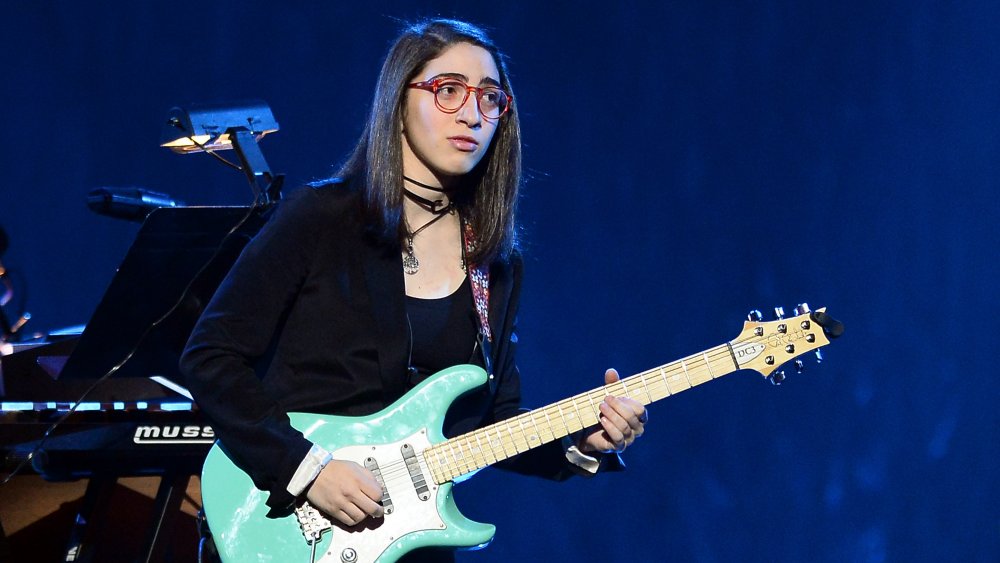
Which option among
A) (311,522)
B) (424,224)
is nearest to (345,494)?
(311,522)

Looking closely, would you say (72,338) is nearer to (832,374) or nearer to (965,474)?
(832,374)

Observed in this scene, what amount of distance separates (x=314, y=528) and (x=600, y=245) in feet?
7.03

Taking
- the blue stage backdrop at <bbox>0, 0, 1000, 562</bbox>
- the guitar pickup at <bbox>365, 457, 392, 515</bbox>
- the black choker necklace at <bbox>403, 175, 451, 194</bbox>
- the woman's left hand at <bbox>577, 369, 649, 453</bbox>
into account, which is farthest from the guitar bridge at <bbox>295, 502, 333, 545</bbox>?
the blue stage backdrop at <bbox>0, 0, 1000, 562</bbox>

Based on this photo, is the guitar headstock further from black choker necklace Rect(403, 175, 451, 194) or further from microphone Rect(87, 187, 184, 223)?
microphone Rect(87, 187, 184, 223)

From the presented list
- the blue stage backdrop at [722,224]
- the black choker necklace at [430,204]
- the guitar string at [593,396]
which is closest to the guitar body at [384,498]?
the guitar string at [593,396]

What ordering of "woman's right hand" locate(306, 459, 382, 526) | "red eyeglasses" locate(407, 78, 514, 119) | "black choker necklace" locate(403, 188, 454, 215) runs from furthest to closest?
"black choker necklace" locate(403, 188, 454, 215) → "red eyeglasses" locate(407, 78, 514, 119) → "woman's right hand" locate(306, 459, 382, 526)

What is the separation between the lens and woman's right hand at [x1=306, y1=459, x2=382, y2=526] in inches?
76.9

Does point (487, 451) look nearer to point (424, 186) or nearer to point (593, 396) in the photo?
point (593, 396)

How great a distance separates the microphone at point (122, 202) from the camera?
2568mm

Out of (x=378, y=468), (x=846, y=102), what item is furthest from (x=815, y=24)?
(x=378, y=468)

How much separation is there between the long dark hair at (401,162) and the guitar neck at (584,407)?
1.27ft

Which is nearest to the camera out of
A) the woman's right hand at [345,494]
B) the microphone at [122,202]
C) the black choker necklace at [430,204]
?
the woman's right hand at [345,494]

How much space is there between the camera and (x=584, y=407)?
2.21 m

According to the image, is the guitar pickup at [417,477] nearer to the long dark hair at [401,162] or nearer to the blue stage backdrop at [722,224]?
the long dark hair at [401,162]
